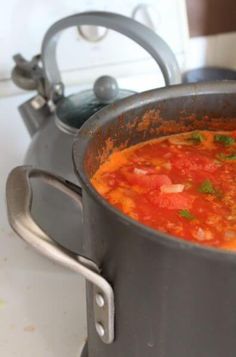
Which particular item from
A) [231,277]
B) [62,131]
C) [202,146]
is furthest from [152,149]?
[231,277]

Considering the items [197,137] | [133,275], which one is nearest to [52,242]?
[133,275]

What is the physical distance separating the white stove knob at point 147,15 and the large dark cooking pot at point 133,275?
0.47 meters

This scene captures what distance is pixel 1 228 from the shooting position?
849mm

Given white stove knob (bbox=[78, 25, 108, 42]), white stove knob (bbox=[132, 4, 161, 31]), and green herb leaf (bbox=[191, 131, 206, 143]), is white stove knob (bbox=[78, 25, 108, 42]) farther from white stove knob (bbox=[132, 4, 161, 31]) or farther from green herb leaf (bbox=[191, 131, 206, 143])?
green herb leaf (bbox=[191, 131, 206, 143])

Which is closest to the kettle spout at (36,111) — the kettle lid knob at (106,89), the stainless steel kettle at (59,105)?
the stainless steel kettle at (59,105)

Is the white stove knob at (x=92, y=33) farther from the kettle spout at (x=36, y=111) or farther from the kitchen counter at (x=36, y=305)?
the kitchen counter at (x=36, y=305)

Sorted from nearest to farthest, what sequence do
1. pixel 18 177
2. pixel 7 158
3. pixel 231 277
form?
pixel 231 277 < pixel 18 177 < pixel 7 158

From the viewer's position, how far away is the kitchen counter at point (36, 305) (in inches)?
26.6

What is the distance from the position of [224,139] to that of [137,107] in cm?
15

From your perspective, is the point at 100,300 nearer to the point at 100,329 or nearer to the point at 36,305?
the point at 100,329

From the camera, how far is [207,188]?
2.07 ft

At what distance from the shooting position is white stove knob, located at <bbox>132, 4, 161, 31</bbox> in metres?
1.06

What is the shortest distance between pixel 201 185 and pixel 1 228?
1.11 feet

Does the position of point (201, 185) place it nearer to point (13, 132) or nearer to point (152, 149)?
point (152, 149)
